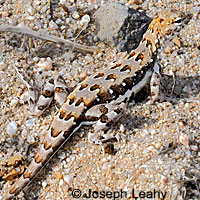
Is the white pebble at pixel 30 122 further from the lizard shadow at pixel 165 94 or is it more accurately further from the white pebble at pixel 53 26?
the white pebble at pixel 53 26

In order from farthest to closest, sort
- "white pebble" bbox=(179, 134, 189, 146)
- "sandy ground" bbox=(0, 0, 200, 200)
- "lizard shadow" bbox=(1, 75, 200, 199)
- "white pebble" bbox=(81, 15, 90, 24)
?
"white pebble" bbox=(81, 15, 90, 24) → "lizard shadow" bbox=(1, 75, 200, 199) → "white pebble" bbox=(179, 134, 189, 146) → "sandy ground" bbox=(0, 0, 200, 200)

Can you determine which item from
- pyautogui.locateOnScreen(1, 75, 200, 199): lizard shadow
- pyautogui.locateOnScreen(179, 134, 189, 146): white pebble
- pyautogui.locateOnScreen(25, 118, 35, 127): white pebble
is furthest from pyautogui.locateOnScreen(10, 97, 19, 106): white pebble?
pyautogui.locateOnScreen(179, 134, 189, 146): white pebble

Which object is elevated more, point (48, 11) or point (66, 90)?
point (48, 11)

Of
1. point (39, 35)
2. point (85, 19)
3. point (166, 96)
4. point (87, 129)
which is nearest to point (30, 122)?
point (87, 129)

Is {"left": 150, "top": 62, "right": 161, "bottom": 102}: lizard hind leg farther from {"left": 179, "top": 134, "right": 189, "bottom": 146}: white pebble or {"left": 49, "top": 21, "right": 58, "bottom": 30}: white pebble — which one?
{"left": 49, "top": 21, "right": 58, "bottom": 30}: white pebble

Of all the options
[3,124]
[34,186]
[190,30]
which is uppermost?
[190,30]

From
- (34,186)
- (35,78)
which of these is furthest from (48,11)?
(34,186)

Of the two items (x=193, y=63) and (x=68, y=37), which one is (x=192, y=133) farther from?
(x=68, y=37)
